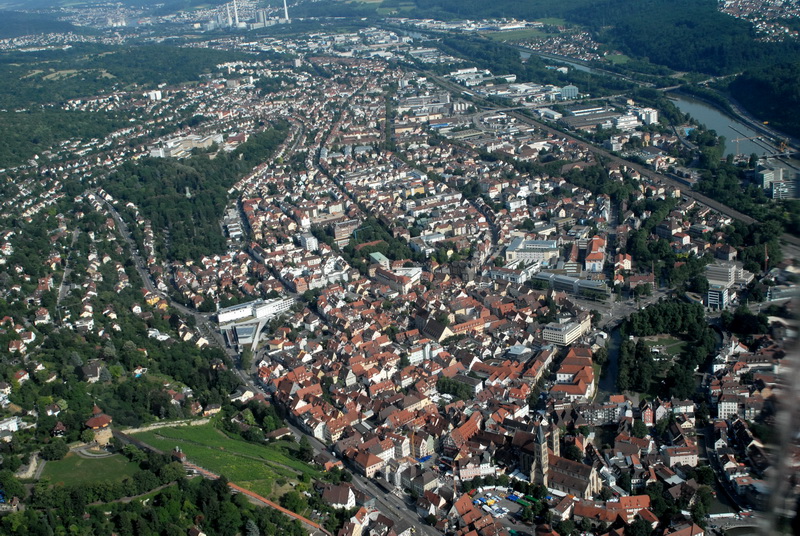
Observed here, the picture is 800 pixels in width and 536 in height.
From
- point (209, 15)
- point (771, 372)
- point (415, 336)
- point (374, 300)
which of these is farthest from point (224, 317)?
point (209, 15)

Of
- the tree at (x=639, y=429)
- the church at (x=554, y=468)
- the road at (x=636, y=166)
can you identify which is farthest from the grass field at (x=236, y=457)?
the road at (x=636, y=166)

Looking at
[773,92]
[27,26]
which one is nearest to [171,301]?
[773,92]

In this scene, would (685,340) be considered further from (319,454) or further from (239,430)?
(239,430)

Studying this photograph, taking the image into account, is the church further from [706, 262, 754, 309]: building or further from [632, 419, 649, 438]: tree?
[706, 262, 754, 309]: building

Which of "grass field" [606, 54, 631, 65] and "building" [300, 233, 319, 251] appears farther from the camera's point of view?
"grass field" [606, 54, 631, 65]

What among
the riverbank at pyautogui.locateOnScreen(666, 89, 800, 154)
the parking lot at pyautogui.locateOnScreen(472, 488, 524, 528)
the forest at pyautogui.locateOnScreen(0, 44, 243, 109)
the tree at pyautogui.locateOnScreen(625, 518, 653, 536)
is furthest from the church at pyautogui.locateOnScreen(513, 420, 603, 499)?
the forest at pyautogui.locateOnScreen(0, 44, 243, 109)
